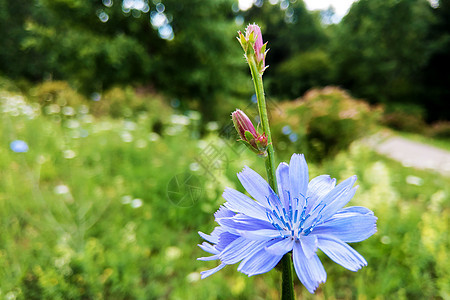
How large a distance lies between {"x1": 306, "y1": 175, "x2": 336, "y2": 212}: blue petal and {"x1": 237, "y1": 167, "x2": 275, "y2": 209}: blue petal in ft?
0.24

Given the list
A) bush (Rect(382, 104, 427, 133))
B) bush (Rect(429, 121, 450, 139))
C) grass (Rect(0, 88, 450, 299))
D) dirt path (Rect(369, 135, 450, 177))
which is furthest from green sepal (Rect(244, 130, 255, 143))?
bush (Rect(429, 121, 450, 139))

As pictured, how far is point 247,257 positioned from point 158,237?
221 cm

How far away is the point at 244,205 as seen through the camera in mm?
431

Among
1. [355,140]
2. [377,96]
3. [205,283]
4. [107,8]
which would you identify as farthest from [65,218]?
[377,96]

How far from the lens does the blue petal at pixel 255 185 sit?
433 millimetres

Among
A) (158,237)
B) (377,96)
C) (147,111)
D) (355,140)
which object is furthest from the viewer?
(377,96)

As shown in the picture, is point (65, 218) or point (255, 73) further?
point (65, 218)

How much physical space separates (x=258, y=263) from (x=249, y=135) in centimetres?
15

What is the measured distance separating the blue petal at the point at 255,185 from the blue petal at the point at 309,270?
0.27 ft

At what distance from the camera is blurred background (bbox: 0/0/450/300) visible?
1.97m

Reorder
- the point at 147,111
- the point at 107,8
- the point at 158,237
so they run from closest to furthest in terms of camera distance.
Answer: the point at 158,237 → the point at 147,111 → the point at 107,8

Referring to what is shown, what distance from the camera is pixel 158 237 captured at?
96.9 inches

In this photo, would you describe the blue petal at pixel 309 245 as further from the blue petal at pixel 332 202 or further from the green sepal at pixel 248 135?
the green sepal at pixel 248 135

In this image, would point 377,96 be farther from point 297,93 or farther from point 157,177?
point 157,177
